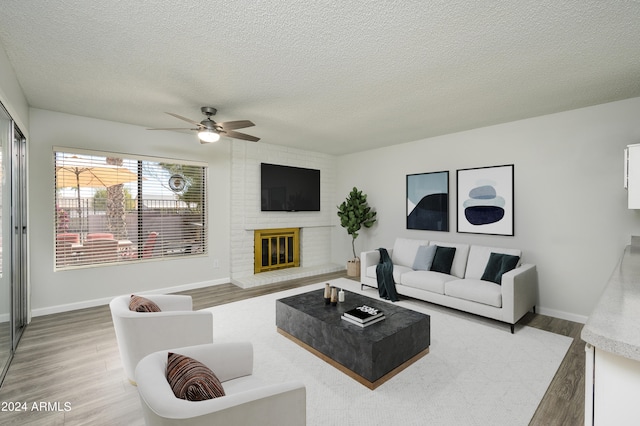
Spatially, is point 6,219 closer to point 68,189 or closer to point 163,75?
point 68,189

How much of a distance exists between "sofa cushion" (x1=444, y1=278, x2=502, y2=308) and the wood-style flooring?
378 mm

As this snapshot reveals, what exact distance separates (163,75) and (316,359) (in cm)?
301

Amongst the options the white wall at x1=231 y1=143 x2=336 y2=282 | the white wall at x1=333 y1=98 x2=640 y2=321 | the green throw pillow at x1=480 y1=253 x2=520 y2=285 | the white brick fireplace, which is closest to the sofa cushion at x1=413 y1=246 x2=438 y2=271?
the white wall at x1=333 y1=98 x2=640 y2=321

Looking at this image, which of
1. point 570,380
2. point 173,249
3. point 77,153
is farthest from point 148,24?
point 570,380

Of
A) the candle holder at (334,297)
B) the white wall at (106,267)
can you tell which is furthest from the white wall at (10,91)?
the candle holder at (334,297)

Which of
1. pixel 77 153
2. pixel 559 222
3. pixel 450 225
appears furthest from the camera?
pixel 450 225

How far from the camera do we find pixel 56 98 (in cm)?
333

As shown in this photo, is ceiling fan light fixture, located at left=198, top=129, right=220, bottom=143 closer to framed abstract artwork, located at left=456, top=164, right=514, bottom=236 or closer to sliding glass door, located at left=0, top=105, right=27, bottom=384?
sliding glass door, located at left=0, top=105, right=27, bottom=384

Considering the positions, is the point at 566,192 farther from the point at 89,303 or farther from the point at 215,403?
the point at 89,303

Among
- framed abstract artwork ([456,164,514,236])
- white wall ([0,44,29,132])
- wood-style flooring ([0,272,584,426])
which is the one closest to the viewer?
wood-style flooring ([0,272,584,426])

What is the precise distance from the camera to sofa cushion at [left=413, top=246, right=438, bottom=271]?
443cm

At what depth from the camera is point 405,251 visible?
4.87m

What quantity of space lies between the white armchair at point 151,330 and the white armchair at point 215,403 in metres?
0.74

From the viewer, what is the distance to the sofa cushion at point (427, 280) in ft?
12.7
